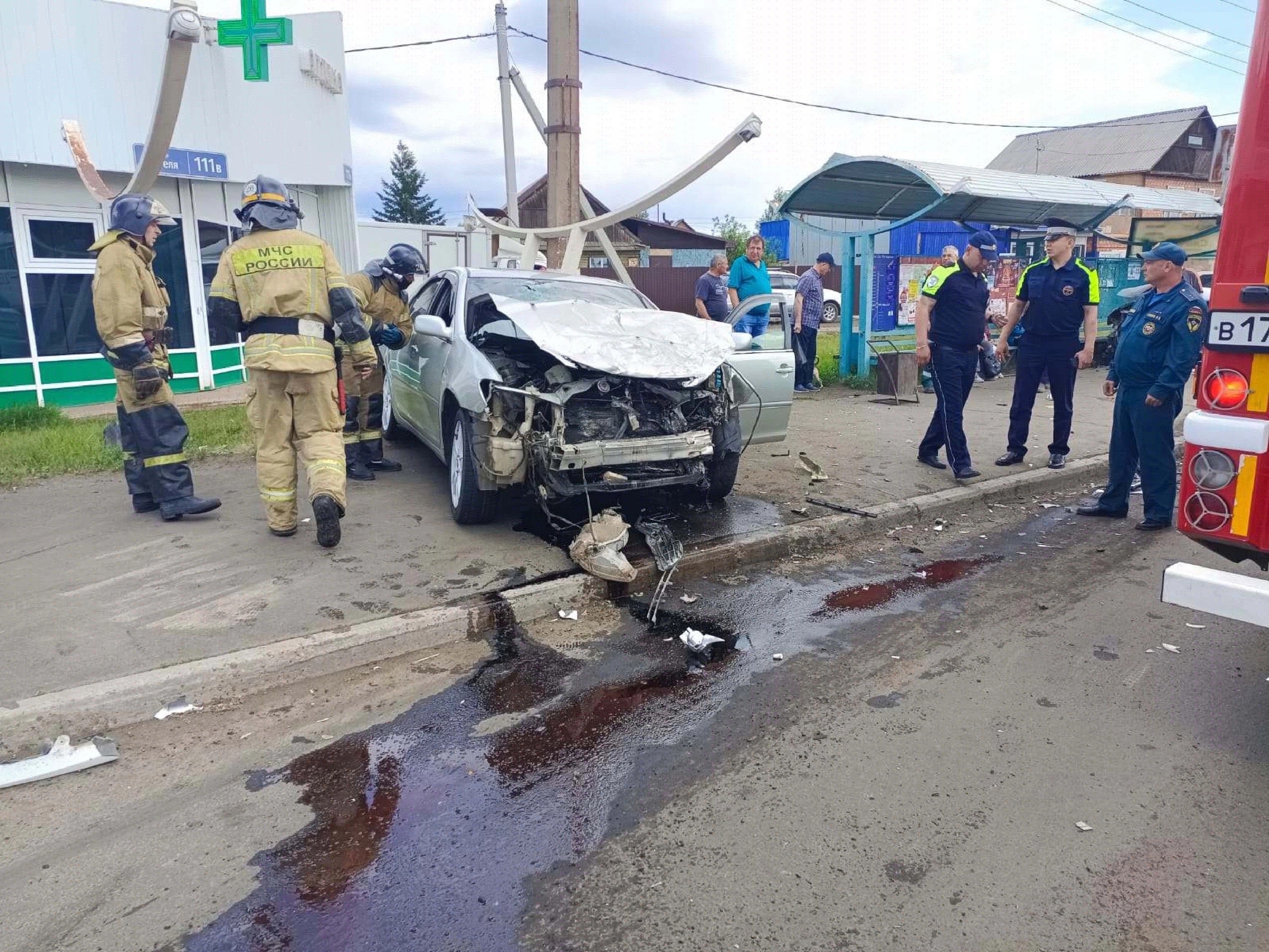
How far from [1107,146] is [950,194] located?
45.8 meters

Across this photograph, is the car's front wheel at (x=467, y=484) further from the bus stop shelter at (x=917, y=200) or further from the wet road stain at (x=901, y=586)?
the bus stop shelter at (x=917, y=200)

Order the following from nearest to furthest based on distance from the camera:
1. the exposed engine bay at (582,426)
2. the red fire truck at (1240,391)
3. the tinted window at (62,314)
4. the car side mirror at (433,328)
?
the red fire truck at (1240,391) < the exposed engine bay at (582,426) < the car side mirror at (433,328) < the tinted window at (62,314)

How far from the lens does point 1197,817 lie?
2.96 meters

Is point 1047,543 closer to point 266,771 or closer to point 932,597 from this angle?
point 932,597

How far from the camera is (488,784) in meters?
3.17

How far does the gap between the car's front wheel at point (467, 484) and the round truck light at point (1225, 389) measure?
3780 millimetres

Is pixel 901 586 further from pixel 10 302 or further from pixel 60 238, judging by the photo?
pixel 60 238

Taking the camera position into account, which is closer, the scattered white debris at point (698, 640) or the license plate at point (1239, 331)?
the license plate at point (1239, 331)

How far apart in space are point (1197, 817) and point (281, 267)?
5.16 meters

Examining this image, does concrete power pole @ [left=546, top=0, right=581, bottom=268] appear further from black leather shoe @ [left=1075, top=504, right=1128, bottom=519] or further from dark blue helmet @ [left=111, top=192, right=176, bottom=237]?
black leather shoe @ [left=1075, top=504, right=1128, bottom=519]

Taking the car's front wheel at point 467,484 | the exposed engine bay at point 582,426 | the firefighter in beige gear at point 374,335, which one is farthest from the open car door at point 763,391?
the firefighter in beige gear at point 374,335

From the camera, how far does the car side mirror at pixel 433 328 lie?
5.95 metres

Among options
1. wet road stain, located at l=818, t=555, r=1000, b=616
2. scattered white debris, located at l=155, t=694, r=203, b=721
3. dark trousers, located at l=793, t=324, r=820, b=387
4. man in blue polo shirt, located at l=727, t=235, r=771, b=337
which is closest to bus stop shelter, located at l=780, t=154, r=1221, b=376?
dark trousers, located at l=793, t=324, r=820, b=387

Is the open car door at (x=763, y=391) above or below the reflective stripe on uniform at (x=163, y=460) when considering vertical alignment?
above
